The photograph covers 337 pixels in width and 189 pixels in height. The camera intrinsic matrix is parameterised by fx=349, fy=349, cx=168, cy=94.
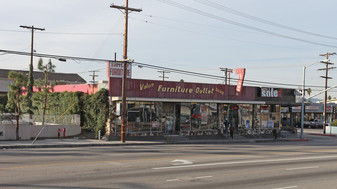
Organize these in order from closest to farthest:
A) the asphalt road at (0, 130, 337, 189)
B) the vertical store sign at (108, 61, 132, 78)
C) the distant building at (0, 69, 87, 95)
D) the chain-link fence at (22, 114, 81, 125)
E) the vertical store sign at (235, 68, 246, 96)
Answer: the asphalt road at (0, 130, 337, 189), the vertical store sign at (108, 61, 132, 78), the chain-link fence at (22, 114, 81, 125), the vertical store sign at (235, 68, 246, 96), the distant building at (0, 69, 87, 95)

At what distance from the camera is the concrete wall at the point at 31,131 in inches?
1024

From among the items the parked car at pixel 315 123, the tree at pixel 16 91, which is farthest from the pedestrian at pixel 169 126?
the parked car at pixel 315 123

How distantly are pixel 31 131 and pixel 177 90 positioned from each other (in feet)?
43.5

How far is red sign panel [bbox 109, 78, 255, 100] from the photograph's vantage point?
30.2m

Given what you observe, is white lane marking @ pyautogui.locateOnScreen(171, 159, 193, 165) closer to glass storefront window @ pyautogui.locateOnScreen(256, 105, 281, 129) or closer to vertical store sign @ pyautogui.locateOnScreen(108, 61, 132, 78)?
vertical store sign @ pyautogui.locateOnScreen(108, 61, 132, 78)

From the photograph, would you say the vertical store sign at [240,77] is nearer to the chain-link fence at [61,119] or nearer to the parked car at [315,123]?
the chain-link fence at [61,119]

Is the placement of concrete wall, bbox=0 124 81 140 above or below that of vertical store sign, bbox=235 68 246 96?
below

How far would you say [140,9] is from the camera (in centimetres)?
2731

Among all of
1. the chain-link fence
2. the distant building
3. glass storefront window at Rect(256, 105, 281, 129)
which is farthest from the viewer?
the distant building

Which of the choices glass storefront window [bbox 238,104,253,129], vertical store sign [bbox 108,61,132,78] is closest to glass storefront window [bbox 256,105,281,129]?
glass storefront window [bbox 238,104,253,129]

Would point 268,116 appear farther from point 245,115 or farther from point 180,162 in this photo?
point 180,162

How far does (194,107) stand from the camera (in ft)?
114

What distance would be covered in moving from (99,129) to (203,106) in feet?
36.1

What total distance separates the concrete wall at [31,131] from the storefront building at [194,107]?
11.4 feet
